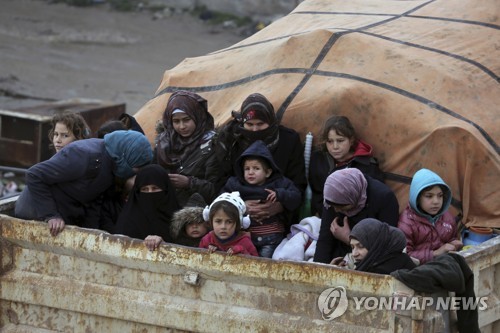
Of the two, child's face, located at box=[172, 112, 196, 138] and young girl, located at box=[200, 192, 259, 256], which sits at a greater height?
child's face, located at box=[172, 112, 196, 138]

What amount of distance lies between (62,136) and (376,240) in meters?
2.03

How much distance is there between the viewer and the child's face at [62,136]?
5766mm

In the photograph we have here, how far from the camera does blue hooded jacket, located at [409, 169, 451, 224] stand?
512cm

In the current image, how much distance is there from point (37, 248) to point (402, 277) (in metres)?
1.76

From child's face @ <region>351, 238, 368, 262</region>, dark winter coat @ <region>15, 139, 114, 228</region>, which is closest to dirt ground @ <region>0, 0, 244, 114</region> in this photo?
dark winter coat @ <region>15, 139, 114, 228</region>

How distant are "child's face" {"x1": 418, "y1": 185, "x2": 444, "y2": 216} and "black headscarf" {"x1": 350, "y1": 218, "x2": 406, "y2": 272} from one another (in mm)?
560

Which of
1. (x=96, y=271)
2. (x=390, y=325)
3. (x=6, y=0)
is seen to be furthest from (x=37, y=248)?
(x=6, y=0)

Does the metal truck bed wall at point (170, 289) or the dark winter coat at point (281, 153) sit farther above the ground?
the dark winter coat at point (281, 153)

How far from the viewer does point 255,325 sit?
4543 mm

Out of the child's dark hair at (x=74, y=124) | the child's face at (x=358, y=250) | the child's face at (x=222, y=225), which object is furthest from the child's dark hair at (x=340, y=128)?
the child's dark hair at (x=74, y=124)

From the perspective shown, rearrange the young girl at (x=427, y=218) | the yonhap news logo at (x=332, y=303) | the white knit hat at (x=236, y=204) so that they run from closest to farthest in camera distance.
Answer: the yonhap news logo at (x=332, y=303)
the white knit hat at (x=236, y=204)
the young girl at (x=427, y=218)

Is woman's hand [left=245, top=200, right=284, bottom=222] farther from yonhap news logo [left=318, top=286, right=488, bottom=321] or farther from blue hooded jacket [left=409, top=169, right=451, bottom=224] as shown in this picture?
yonhap news logo [left=318, top=286, right=488, bottom=321]

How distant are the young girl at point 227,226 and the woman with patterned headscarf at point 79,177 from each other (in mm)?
597

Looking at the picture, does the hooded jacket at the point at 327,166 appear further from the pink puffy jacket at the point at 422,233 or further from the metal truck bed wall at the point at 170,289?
the metal truck bed wall at the point at 170,289
